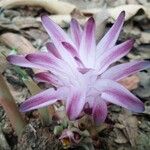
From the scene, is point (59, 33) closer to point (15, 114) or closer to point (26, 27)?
point (15, 114)

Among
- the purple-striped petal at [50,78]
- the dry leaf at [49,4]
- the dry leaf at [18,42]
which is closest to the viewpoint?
the purple-striped petal at [50,78]

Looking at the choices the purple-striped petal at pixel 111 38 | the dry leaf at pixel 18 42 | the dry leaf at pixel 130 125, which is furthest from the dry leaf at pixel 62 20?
the purple-striped petal at pixel 111 38

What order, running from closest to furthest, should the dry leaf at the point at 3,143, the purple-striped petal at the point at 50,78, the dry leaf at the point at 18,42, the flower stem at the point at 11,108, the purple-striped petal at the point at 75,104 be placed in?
the purple-striped petal at the point at 75,104, the purple-striped petal at the point at 50,78, the flower stem at the point at 11,108, the dry leaf at the point at 3,143, the dry leaf at the point at 18,42

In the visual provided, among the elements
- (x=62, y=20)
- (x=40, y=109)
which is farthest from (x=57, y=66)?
(x=62, y=20)

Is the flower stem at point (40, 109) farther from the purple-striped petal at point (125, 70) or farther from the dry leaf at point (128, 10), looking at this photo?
the dry leaf at point (128, 10)

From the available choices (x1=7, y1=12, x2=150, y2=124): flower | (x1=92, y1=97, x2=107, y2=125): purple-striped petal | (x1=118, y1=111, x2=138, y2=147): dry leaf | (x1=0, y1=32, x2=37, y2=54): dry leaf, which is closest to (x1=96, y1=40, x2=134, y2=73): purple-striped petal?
(x1=7, y1=12, x2=150, y2=124): flower

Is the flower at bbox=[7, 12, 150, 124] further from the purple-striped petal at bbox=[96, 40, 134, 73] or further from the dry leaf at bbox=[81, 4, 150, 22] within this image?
the dry leaf at bbox=[81, 4, 150, 22]
